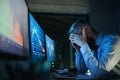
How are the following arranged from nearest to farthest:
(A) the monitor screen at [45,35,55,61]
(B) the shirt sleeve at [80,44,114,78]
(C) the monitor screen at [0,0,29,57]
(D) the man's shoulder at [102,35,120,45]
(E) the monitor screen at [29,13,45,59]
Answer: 1. (C) the monitor screen at [0,0,29,57]
2. (E) the monitor screen at [29,13,45,59]
3. (A) the monitor screen at [45,35,55,61]
4. (B) the shirt sleeve at [80,44,114,78]
5. (D) the man's shoulder at [102,35,120,45]

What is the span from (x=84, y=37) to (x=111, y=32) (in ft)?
1.00

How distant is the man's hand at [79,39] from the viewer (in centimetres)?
206

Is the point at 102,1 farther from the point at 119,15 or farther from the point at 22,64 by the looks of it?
the point at 22,64

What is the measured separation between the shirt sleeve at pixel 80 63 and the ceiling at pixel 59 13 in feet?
0.58

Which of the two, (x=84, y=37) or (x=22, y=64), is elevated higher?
(x=84, y=37)

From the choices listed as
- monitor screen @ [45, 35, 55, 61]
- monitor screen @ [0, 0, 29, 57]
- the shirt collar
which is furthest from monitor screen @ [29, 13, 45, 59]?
the shirt collar

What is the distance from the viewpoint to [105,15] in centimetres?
225

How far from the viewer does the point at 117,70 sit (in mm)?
2160

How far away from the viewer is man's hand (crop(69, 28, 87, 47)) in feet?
6.75

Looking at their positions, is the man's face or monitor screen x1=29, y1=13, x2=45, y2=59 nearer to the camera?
monitor screen x1=29, y1=13, x2=45, y2=59

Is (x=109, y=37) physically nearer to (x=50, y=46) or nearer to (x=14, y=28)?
(x=50, y=46)

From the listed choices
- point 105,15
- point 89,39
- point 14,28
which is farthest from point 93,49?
point 14,28

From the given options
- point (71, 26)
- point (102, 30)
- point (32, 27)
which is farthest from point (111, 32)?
point (32, 27)

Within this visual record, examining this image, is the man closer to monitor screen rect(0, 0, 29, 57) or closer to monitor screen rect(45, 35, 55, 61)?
monitor screen rect(45, 35, 55, 61)
